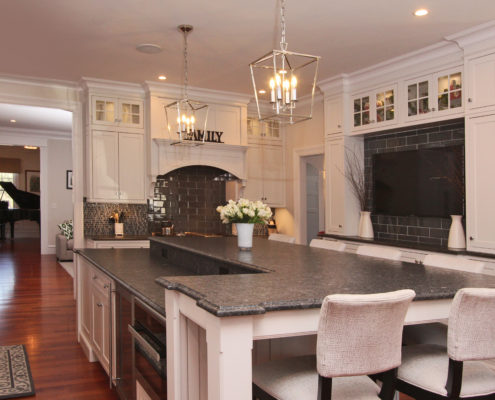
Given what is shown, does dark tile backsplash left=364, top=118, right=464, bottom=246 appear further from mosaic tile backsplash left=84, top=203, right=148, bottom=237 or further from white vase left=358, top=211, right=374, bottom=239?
mosaic tile backsplash left=84, top=203, right=148, bottom=237

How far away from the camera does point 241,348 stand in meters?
1.62

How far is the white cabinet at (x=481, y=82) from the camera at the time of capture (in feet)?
14.1

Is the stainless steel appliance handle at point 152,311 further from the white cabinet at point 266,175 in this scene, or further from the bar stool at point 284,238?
the white cabinet at point 266,175

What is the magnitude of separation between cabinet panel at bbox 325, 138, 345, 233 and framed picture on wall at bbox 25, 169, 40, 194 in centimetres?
1216

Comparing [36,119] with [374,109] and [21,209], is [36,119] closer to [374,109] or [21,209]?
[21,209]

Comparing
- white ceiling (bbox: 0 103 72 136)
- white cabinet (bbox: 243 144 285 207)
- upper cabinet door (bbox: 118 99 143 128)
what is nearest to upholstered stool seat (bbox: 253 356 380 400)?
upper cabinet door (bbox: 118 99 143 128)

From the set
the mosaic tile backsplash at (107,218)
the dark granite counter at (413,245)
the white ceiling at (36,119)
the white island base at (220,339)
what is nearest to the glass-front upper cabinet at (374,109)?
the dark granite counter at (413,245)

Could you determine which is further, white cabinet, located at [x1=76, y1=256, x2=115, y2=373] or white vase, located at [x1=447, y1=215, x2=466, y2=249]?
white vase, located at [x1=447, y1=215, x2=466, y2=249]

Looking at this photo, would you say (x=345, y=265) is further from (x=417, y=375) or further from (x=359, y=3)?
(x=359, y=3)

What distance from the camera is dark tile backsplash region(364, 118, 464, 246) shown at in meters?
5.16

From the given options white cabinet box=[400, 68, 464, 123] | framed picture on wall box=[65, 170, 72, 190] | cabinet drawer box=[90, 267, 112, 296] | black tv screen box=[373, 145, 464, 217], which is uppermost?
white cabinet box=[400, 68, 464, 123]

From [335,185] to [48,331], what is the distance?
370cm

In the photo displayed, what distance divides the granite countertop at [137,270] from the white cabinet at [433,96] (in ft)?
9.89

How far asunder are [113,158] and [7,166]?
35.1ft
